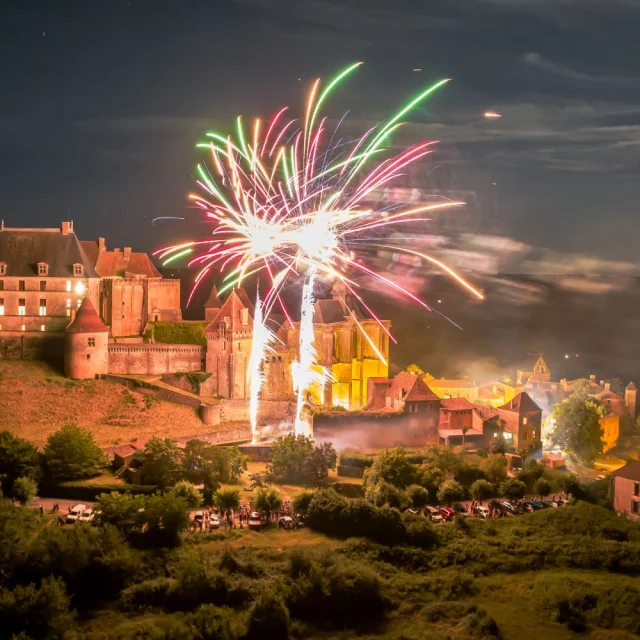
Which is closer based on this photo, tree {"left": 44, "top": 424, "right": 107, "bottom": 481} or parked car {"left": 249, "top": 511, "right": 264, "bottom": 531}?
parked car {"left": 249, "top": 511, "right": 264, "bottom": 531}

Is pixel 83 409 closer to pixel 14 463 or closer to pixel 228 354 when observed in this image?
pixel 14 463

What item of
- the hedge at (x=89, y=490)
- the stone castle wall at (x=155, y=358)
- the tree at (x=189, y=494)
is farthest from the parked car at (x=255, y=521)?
the stone castle wall at (x=155, y=358)

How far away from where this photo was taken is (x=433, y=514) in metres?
34.4

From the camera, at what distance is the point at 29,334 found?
145 ft

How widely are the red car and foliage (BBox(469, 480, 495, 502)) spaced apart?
1.63m

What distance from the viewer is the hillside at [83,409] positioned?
3869 centimetres

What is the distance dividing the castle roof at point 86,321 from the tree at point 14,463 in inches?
378

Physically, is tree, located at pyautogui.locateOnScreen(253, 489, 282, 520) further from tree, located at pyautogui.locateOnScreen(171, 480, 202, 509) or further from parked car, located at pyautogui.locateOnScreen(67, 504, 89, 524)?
parked car, located at pyautogui.locateOnScreen(67, 504, 89, 524)

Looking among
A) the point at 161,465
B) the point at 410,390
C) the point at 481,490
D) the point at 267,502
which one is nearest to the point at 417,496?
the point at 481,490

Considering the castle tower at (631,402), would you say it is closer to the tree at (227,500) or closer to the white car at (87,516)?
the tree at (227,500)

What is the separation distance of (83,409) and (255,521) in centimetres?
1308

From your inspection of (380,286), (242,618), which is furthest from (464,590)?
(380,286)

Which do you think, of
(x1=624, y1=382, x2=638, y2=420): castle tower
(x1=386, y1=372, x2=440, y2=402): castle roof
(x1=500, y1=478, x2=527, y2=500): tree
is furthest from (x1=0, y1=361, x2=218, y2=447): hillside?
(x1=624, y1=382, x2=638, y2=420): castle tower

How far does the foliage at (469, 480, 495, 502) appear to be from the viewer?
3609cm
